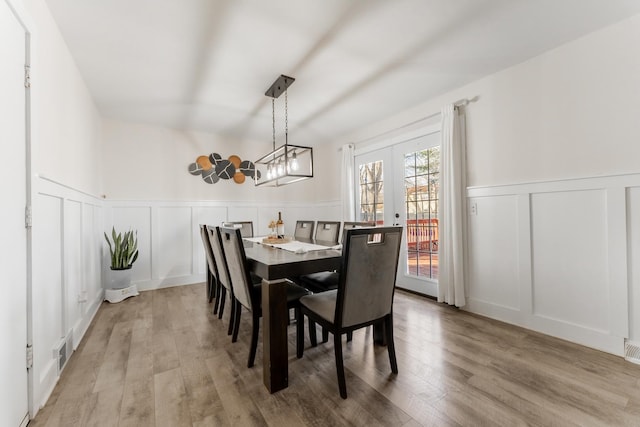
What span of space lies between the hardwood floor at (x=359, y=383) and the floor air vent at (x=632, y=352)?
5cm

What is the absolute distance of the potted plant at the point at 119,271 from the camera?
131 inches

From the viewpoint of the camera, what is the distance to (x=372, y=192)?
4141 millimetres

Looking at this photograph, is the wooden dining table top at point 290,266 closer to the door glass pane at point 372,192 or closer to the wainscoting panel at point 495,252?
the wainscoting panel at point 495,252

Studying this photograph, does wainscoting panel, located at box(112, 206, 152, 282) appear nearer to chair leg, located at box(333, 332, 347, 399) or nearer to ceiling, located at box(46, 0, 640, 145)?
ceiling, located at box(46, 0, 640, 145)

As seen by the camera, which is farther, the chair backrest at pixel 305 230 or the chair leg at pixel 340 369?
the chair backrest at pixel 305 230

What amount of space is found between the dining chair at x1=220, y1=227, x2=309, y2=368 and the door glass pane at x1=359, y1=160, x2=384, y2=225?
2264mm

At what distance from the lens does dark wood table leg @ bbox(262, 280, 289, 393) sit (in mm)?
1581

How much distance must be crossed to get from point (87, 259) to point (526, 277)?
429 cm

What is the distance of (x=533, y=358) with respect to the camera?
1.92 meters

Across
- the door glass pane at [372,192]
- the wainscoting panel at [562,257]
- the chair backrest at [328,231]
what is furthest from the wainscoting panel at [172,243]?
the wainscoting panel at [562,257]

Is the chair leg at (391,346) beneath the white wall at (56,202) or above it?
beneath

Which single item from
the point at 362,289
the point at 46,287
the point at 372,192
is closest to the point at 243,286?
the point at 362,289

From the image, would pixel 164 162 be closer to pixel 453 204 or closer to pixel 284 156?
pixel 284 156

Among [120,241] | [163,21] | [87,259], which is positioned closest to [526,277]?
[163,21]
